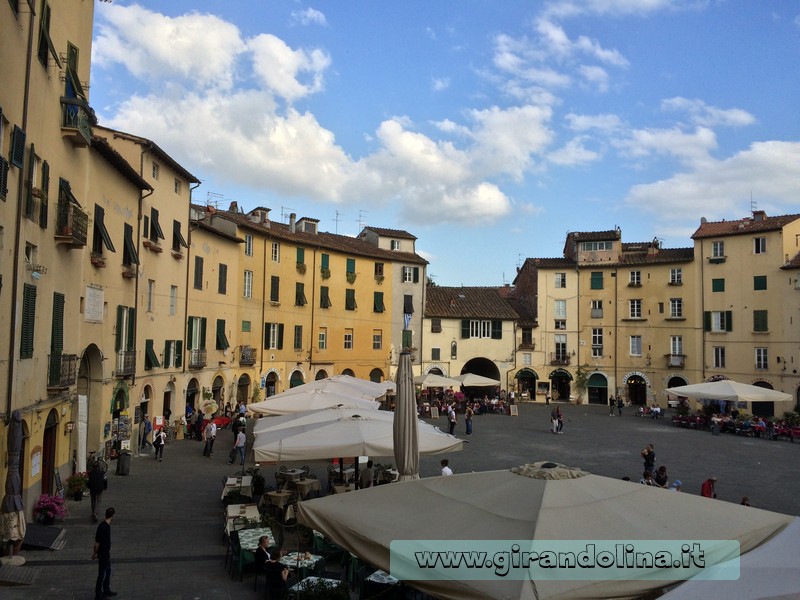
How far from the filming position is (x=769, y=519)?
595 cm

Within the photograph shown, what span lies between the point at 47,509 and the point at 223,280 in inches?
811

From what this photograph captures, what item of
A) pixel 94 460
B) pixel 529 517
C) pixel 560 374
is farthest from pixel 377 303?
pixel 529 517

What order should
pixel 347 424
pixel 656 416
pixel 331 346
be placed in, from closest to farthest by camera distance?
pixel 347 424, pixel 656 416, pixel 331 346

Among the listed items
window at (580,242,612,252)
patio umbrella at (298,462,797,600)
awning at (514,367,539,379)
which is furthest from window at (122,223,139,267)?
window at (580,242,612,252)

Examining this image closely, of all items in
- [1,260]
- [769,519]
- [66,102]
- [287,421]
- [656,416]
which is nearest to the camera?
[769,519]

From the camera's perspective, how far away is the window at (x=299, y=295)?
1574 inches

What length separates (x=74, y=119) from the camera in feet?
51.1

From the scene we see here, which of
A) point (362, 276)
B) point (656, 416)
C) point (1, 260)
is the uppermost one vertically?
point (362, 276)

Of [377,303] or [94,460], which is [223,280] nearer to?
[377,303]

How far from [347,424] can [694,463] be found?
53.7 ft

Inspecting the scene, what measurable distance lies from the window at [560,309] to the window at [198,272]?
29.2 m

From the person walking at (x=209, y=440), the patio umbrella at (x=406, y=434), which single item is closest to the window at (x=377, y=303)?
the person walking at (x=209, y=440)

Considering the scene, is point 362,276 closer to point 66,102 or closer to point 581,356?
point 581,356

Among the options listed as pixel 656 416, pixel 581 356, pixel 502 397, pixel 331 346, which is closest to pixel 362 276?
pixel 331 346
